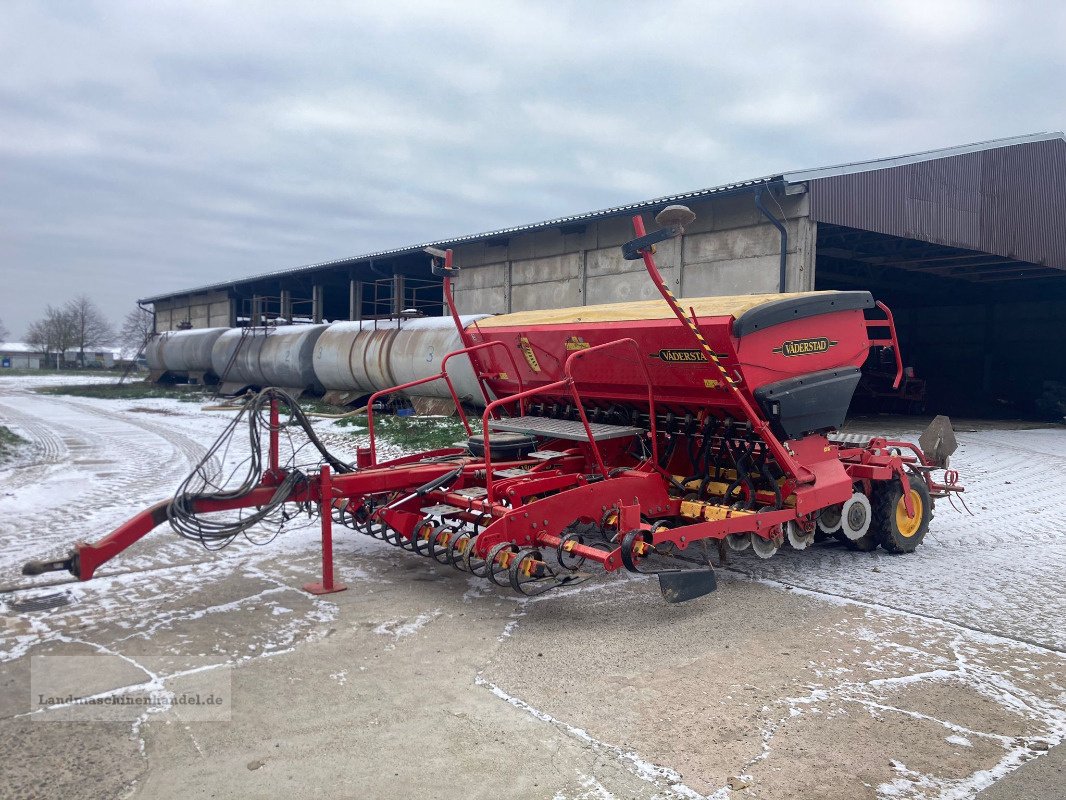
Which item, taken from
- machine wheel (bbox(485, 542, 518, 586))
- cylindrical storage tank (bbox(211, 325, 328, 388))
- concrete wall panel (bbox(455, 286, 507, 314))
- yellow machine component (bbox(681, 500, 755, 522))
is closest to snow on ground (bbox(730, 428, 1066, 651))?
yellow machine component (bbox(681, 500, 755, 522))

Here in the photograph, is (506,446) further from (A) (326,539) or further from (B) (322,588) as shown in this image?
(B) (322,588)

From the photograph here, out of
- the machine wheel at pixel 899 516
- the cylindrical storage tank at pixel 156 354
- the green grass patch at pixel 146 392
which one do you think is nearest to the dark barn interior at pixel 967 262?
the machine wheel at pixel 899 516

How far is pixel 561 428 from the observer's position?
5.90m

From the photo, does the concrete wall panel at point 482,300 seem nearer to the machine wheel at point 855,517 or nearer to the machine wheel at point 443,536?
the machine wheel at point 855,517

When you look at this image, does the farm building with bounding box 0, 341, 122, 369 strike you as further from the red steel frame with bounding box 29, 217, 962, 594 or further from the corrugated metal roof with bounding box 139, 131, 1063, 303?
the red steel frame with bounding box 29, 217, 962, 594

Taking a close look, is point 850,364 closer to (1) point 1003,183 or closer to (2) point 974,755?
(2) point 974,755

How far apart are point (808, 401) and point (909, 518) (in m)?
1.93

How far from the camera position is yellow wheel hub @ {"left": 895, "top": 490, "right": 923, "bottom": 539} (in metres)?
6.45

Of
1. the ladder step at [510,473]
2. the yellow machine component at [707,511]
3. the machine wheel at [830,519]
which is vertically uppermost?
the ladder step at [510,473]

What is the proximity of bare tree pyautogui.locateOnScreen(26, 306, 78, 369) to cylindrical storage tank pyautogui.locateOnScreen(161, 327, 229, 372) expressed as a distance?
47.3 m

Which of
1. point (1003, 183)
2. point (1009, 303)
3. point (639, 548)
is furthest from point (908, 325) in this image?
point (639, 548)

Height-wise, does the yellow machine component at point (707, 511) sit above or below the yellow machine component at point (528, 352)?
below

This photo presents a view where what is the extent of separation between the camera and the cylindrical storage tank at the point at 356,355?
17.7m

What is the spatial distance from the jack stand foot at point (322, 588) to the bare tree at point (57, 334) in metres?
74.6
